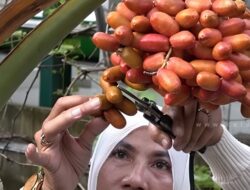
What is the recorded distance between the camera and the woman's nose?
1.59 metres

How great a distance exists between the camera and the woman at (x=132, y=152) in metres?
1.28

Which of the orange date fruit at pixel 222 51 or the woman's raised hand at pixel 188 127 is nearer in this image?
the orange date fruit at pixel 222 51

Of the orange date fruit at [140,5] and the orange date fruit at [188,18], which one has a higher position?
the orange date fruit at [140,5]

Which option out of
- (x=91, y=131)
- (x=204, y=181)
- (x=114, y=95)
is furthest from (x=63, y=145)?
(x=204, y=181)

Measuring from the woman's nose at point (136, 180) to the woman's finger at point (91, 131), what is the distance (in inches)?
7.0

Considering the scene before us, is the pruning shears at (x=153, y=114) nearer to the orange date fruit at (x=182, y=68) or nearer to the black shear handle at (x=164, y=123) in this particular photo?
the black shear handle at (x=164, y=123)

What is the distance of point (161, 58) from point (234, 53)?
4.3 inches

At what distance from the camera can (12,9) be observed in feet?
3.11

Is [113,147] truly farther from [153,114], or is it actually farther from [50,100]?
[50,100]

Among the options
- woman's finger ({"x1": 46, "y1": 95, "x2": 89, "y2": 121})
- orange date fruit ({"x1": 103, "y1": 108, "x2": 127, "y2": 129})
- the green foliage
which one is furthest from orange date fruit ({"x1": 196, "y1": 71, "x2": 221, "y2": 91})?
the green foliage

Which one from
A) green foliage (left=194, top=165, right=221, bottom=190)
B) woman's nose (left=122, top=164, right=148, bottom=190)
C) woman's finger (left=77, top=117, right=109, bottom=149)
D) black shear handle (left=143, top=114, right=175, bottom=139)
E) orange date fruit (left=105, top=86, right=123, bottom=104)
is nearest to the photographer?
orange date fruit (left=105, top=86, right=123, bottom=104)

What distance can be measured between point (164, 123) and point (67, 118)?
18cm

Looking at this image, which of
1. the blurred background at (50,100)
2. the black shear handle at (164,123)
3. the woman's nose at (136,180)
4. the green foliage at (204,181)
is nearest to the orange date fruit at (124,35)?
the black shear handle at (164,123)

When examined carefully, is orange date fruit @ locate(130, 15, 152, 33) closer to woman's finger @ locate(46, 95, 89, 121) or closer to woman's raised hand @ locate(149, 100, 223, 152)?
woman's raised hand @ locate(149, 100, 223, 152)
